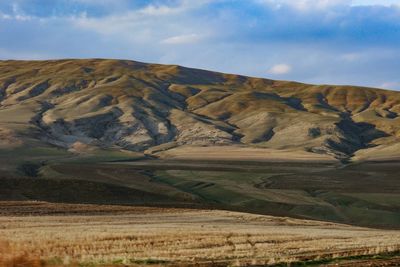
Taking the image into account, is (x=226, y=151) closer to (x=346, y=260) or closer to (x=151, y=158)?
(x=151, y=158)

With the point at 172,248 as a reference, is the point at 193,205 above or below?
below

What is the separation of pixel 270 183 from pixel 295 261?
9289 centimetres

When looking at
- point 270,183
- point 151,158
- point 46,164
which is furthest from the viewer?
point 151,158

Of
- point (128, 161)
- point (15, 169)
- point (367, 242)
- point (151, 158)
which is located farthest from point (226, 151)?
point (367, 242)

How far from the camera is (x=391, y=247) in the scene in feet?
112

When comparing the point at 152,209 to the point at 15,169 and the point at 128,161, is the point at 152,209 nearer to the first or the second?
the point at 15,169

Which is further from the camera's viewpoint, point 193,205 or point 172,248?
point 193,205

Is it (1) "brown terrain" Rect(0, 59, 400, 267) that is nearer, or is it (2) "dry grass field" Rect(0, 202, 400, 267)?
(2) "dry grass field" Rect(0, 202, 400, 267)

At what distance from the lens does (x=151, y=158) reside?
170 meters

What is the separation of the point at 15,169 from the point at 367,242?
3773 inches

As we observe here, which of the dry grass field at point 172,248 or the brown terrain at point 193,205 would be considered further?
the brown terrain at point 193,205

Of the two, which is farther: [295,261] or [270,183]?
[270,183]

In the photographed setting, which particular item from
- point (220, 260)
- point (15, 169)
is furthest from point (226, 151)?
point (220, 260)

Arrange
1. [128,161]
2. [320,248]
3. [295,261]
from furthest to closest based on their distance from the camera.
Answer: [128,161]
[320,248]
[295,261]
